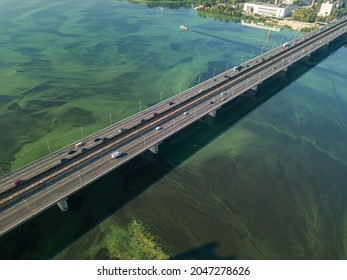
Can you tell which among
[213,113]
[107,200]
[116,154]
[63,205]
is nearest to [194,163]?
[116,154]

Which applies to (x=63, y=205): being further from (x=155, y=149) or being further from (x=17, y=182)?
(x=155, y=149)

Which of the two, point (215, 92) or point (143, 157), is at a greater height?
point (215, 92)

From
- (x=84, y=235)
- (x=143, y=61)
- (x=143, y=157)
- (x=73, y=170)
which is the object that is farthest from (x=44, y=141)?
(x=143, y=61)

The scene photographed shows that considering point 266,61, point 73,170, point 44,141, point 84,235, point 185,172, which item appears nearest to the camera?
point 84,235

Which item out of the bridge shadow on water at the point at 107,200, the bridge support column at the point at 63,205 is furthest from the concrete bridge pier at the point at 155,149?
the bridge support column at the point at 63,205

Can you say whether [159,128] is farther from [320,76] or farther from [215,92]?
[320,76]

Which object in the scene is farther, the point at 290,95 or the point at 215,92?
the point at 290,95

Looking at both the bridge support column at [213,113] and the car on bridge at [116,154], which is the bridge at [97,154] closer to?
the car on bridge at [116,154]
